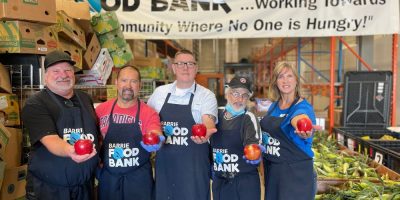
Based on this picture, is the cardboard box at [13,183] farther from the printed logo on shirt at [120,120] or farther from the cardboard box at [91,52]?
the cardboard box at [91,52]

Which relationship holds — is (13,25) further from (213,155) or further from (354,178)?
(354,178)

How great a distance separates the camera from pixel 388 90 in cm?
485

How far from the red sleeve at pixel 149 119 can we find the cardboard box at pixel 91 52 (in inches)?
66.0

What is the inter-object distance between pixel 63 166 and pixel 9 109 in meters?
1.12

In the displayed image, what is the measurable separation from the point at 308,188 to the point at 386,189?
1.07m

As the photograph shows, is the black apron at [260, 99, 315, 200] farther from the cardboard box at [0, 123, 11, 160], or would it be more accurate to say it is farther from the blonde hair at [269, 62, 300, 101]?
the cardboard box at [0, 123, 11, 160]

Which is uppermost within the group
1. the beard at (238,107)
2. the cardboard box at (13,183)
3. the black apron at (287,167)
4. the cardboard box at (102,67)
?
the cardboard box at (102,67)

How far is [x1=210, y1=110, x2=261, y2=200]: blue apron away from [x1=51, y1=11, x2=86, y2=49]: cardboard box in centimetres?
193

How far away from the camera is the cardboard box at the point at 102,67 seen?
3814 mm

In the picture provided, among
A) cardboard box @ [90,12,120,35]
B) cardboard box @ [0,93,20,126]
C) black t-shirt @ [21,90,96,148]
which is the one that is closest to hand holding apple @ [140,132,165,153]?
black t-shirt @ [21,90,96,148]

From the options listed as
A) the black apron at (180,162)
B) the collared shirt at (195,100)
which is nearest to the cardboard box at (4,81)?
the collared shirt at (195,100)

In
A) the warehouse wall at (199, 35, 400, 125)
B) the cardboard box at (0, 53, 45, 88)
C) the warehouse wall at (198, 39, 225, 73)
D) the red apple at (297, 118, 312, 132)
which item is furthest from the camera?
the warehouse wall at (198, 39, 225, 73)

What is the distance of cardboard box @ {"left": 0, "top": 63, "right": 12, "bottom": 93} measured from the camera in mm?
2719

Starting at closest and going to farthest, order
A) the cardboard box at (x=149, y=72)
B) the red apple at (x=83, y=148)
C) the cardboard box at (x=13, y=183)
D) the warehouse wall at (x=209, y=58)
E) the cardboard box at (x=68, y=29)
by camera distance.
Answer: the red apple at (x=83, y=148) < the cardboard box at (x=13, y=183) < the cardboard box at (x=68, y=29) < the cardboard box at (x=149, y=72) < the warehouse wall at (x=209, y=58)
